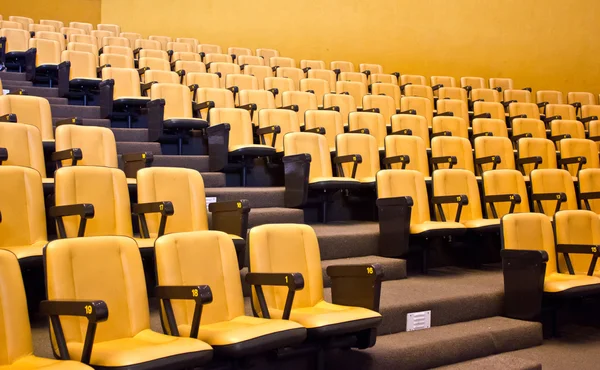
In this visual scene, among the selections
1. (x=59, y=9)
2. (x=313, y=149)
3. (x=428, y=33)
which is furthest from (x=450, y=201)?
(x=59, y=9)

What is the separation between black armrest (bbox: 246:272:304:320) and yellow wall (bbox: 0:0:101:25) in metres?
3.49

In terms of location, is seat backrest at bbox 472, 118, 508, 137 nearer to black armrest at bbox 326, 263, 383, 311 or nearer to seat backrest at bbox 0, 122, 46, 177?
black armrest at bbox 326, 263, 383, 311

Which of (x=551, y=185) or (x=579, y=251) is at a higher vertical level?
(x=551, y=185)

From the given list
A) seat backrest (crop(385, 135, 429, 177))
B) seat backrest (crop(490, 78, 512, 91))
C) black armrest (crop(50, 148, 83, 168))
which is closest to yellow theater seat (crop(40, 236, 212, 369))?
black armrest (crop(50, 148, 83, 168))

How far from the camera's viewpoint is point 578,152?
254cm

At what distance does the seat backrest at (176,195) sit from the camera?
4.89 feet

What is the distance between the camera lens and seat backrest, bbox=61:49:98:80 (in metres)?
2.50

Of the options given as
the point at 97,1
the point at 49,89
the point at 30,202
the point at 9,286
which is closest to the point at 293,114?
the point at 49,89

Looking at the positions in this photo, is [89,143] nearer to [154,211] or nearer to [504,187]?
[154,211]

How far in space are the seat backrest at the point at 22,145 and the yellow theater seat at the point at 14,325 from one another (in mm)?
623

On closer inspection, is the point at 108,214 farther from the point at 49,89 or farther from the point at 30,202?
the point at 49,89

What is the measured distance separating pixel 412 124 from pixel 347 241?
0.90 metres

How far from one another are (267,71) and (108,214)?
5.82 feet

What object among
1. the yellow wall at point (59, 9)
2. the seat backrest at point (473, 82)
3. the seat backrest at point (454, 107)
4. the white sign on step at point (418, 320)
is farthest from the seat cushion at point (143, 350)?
the yellow wall at point (59, 9)
